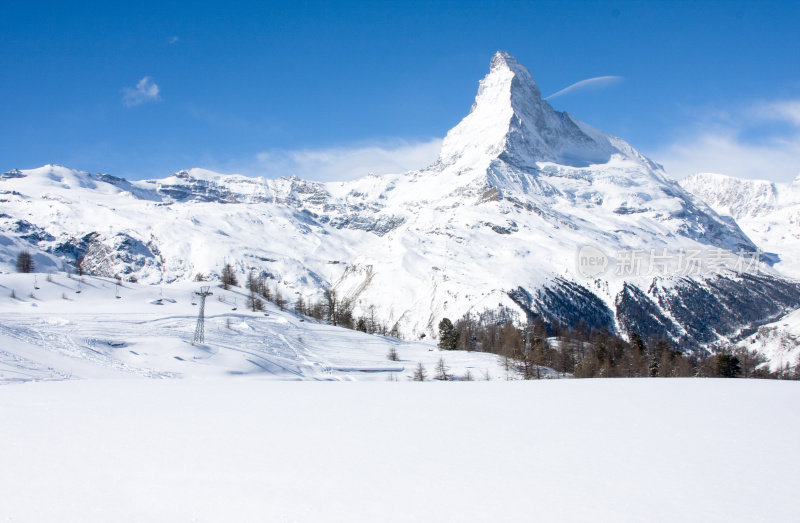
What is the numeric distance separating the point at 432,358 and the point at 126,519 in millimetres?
94488

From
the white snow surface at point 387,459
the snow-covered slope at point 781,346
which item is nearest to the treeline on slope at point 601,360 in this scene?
the snow-covered slope at point 781,346

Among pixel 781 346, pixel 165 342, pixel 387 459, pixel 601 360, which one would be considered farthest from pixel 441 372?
pixel 781 346

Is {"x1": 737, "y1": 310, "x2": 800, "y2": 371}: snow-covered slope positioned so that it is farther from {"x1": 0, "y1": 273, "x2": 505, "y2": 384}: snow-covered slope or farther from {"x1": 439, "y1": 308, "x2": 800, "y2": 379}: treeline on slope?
{"x1": 0, "y1": 273, "x2": 505, "y2": 384}: snow-covered slope

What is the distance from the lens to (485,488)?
12109 mm

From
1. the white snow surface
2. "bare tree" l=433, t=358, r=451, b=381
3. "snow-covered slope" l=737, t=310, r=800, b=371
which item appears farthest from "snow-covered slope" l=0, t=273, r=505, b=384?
"snow-covered slope" l=737, t=310, r=800, b=371

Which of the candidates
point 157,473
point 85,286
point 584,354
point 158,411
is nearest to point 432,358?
point 584,354

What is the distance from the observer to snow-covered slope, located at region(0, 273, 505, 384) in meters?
61.1

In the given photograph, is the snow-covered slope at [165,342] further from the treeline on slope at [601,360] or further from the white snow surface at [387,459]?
the white snow surface at [387,459]

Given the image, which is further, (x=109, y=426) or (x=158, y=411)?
(x=158, y=411)

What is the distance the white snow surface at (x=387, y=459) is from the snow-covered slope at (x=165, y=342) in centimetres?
2614

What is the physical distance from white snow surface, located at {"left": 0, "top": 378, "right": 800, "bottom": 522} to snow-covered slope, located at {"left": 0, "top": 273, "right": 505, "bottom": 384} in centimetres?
2614

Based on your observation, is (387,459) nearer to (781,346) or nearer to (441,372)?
(441,372)

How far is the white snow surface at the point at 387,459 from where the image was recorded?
35.9ft

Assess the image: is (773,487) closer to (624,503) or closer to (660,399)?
(624,503)
